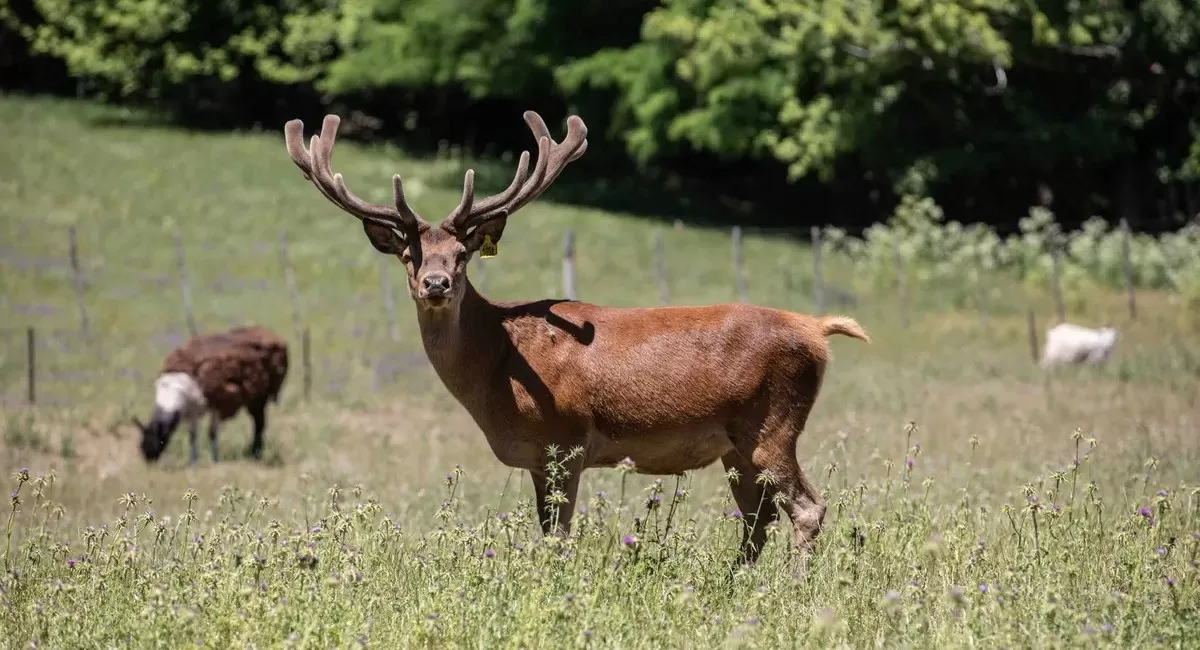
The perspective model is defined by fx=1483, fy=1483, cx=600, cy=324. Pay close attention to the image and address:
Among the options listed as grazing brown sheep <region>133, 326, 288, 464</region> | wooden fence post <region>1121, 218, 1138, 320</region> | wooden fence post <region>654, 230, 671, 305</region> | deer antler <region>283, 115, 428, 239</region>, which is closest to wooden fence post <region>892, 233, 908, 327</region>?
wooden fence post <region>1121, 218, 1138, 320</region>

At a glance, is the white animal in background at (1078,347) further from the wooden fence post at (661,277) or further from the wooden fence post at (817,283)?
the wooden fence post at (661,277)

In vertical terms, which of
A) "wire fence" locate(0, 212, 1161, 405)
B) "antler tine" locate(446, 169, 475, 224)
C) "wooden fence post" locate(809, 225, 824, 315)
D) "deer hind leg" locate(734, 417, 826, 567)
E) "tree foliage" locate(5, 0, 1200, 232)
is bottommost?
"wire fence" locate(0, 212, 1161, 405)

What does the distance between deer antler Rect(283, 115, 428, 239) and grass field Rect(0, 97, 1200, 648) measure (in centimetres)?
159

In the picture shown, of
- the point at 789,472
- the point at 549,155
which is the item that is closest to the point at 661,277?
the point at 549,155

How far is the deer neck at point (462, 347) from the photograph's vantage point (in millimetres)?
8070

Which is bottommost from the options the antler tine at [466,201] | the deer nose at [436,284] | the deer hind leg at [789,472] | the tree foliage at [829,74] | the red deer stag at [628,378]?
the deer hind leg at [789,472]

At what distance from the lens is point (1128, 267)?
80.9ft

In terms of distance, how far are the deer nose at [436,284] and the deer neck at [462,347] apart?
367 mm

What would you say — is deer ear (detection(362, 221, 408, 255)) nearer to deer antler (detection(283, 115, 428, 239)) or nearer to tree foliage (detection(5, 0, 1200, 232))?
deer antler (detection(283, 115, 428, 239))

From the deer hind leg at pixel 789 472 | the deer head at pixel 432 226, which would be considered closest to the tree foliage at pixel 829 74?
the deer head at pixel 432 226

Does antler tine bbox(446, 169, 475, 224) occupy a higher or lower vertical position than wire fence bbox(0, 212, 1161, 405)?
higher

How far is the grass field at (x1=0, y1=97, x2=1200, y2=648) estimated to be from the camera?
19.3 feet

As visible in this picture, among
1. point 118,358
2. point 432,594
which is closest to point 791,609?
point 432,594

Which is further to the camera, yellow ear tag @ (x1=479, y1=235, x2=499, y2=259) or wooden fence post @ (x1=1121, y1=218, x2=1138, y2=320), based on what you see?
wooden fence post @ (x1=1121, y1=218, x2=1138, y2=320)
